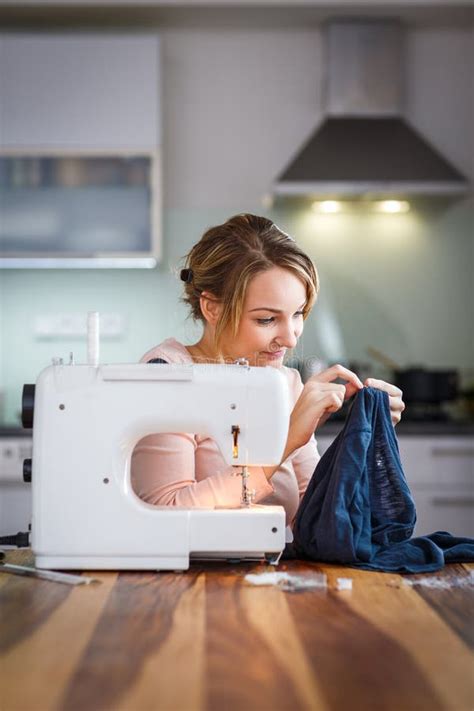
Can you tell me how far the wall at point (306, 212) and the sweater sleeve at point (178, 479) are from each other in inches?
96.3

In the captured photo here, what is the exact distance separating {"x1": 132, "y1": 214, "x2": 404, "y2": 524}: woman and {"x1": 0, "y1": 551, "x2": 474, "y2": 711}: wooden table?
24 cm

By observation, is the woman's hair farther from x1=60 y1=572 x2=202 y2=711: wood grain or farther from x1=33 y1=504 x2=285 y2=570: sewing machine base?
x1=60 y1=572 x2=202 y2=711: wood grain

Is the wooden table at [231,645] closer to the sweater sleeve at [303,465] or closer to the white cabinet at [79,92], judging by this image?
the sweater sleeve at [303,465]

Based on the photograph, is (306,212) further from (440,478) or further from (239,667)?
(239,667)

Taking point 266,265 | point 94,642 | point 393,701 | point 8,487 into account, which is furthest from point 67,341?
point 393,701

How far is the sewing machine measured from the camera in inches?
56.4

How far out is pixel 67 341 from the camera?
402cm

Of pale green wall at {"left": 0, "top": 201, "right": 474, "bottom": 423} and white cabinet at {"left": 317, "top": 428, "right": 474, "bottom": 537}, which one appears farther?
pale green wall at {"left": 0, "top": 201, "right": 474, "bottom": 423}

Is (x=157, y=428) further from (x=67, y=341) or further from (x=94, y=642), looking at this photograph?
(x=67, y=341)

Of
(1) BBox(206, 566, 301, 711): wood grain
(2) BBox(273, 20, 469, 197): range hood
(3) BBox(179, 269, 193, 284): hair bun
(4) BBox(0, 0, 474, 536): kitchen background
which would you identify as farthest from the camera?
(4) BBox(0, 0, 474, 536): kitchen background

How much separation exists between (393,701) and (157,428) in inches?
27.0

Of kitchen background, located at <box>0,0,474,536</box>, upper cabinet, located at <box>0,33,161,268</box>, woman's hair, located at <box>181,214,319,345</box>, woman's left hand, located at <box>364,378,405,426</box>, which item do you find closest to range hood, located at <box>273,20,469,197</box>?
kitchen background, located at <box>0,0,474,536</box>

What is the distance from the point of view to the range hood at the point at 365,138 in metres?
3.69

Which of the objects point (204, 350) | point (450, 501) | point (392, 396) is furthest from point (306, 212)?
point (392, 396)
